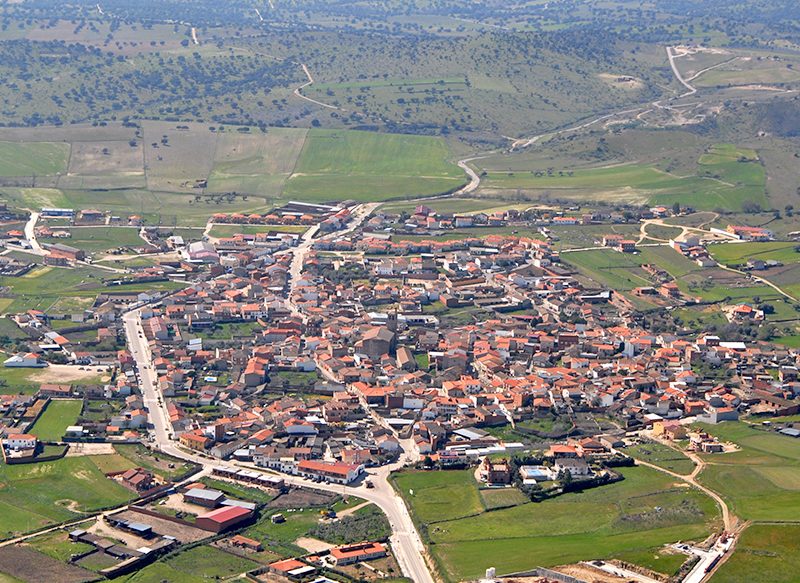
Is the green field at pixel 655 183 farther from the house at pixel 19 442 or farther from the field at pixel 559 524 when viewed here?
the house at pixel 19 442

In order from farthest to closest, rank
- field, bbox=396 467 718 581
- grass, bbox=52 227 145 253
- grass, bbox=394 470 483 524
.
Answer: grass, bbox=52 227 145 253 → grass, bbox=394 470 483 524 → field, bbox=396 467 718 581

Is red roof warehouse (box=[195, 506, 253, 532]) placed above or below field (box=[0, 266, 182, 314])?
below

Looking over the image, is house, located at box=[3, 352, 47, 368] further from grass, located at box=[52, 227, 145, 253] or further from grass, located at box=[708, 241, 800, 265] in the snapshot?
grass, located at box=[708, 241, 800, 265]

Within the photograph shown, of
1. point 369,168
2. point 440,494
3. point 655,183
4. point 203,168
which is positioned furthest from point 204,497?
point 369,168

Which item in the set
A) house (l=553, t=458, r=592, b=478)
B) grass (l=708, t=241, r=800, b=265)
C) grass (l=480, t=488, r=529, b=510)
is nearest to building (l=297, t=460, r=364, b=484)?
grass (l=480, t=488, r=529, b=510)

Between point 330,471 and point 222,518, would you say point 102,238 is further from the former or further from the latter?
point 222,518
